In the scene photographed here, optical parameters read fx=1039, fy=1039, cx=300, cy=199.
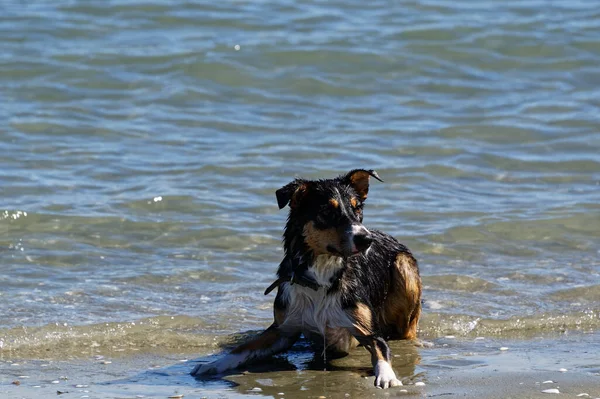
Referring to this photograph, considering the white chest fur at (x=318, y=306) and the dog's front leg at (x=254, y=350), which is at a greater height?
the white chest fur at (x=318, y=306)

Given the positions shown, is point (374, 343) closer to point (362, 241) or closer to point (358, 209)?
point (362, 241)

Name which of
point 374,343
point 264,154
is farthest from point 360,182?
point 264,154

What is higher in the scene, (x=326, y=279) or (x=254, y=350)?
(x=326, y=279)

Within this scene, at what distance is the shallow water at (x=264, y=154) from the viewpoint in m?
8.70

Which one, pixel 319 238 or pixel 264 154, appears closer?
pixel 319 238

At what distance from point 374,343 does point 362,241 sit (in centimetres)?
73

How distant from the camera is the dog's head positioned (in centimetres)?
699

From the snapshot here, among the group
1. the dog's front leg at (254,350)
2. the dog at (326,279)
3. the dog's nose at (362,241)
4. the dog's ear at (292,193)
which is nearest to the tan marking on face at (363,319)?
the dog at (326,279)

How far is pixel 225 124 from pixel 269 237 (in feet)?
14.7

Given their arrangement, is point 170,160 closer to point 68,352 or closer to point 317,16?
point 68,352

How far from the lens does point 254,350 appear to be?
285 inches

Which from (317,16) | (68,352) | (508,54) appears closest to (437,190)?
(68,352)

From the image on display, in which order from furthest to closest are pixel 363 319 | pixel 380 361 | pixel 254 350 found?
pixel 363 319 < pixel 254 350 < pixel 380 361

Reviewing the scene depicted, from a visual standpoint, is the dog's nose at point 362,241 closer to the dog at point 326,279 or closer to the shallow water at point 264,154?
the dog at point 326,279
